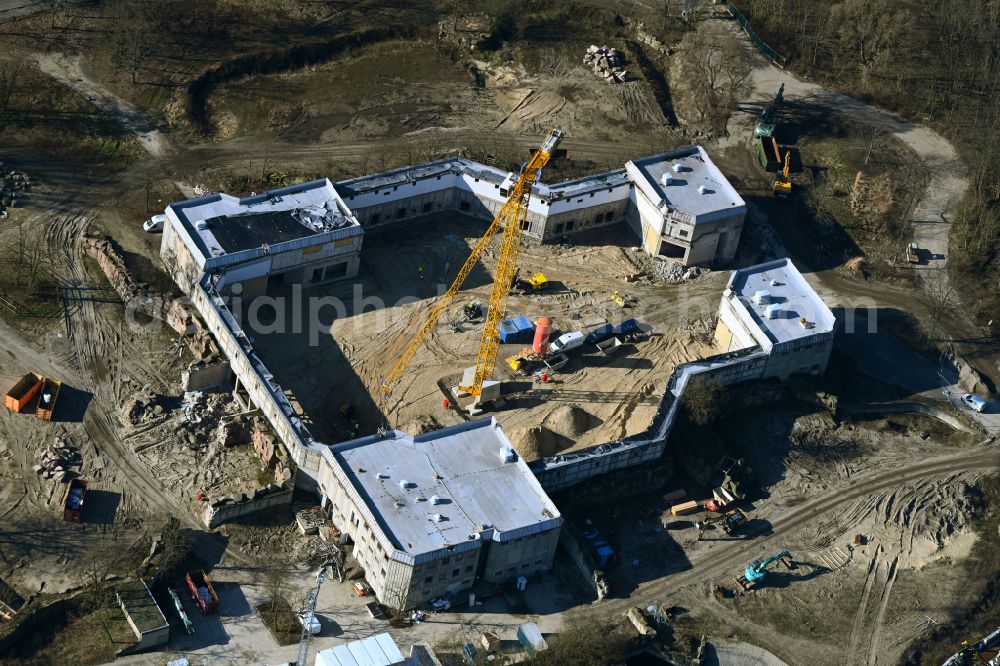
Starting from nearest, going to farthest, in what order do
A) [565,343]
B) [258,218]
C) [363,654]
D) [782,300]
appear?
1. [363,654]
2. [565,343]
3. [258,218]
4. [782,300]

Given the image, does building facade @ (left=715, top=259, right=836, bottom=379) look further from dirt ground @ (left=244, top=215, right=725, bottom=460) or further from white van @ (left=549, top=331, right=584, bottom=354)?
white van @ (left=549, top=331, right=584, bottom=354)

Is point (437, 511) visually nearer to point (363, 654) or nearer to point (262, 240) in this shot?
point (363, 654)

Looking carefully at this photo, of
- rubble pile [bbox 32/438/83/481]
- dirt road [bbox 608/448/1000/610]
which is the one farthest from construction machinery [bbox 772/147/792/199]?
rubble pile [bbox 32/438/83/481]

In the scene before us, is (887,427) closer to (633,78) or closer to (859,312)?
(859,312)

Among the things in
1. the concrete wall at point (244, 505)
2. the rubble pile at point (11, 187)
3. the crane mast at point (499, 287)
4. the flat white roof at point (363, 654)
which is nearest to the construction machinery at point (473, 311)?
the crane mast at point (499, 287)

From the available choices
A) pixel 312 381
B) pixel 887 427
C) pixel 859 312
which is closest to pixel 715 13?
pixel 859 312

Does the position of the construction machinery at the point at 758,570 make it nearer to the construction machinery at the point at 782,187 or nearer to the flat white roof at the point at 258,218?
the flat white roof at the point at 258,218

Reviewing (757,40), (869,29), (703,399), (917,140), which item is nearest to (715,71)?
(757,40)
